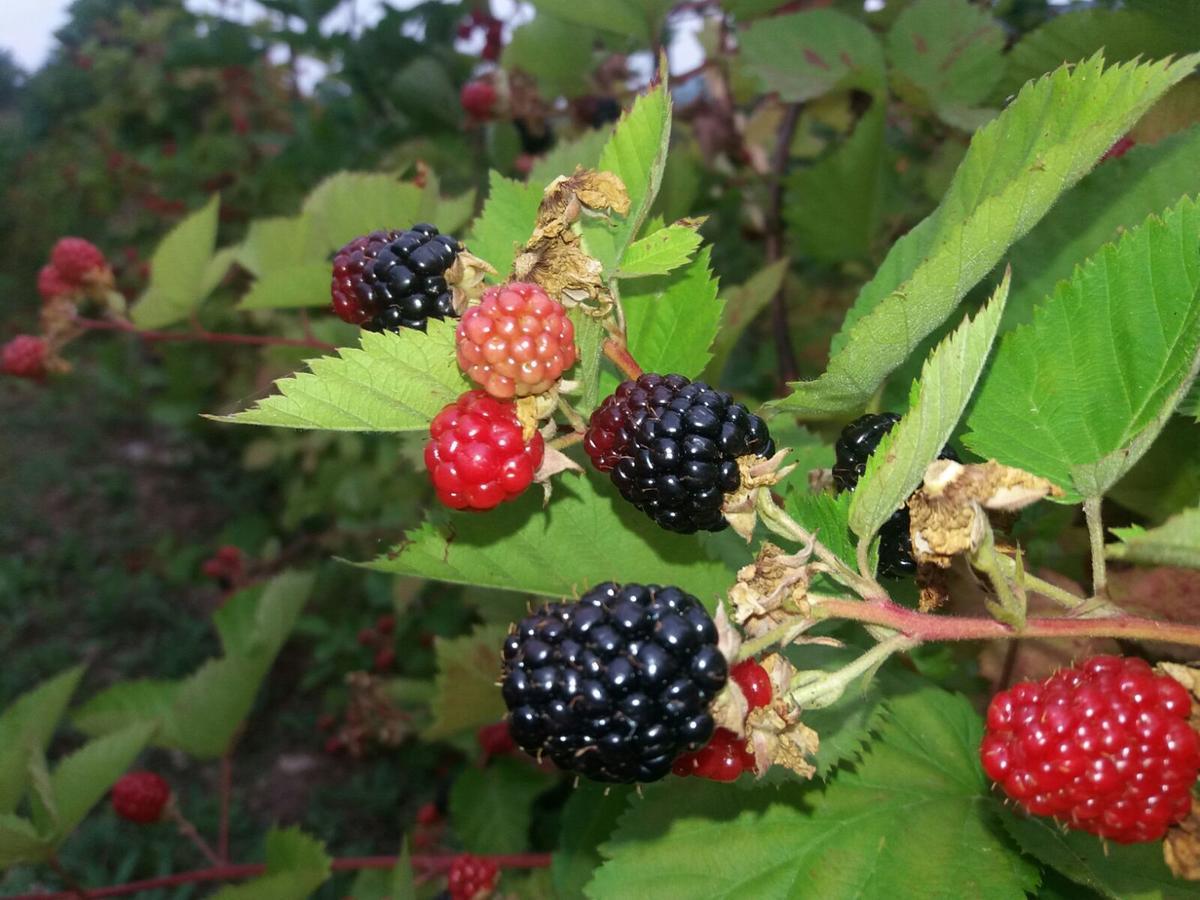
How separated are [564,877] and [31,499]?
19.2 ft

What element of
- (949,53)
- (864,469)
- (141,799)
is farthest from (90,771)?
(949,53)

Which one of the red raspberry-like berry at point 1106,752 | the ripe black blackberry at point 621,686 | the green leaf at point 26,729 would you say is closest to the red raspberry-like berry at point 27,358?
the green leaf at point 26,729

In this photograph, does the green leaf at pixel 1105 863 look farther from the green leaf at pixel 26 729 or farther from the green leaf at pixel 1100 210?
the green leaf at pixel 26 729

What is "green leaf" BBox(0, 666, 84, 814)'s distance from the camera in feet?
4.90

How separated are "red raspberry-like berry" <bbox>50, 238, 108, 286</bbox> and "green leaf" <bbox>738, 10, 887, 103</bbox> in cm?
125

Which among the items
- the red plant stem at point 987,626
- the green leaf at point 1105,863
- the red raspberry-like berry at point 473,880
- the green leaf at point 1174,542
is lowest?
the red raspberry-like berry at point 473,880

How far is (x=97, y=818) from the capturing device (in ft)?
12.6

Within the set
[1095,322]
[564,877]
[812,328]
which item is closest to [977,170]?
[1095,322]

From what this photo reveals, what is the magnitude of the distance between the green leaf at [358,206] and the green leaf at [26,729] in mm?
912

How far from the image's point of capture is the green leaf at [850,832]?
0.96 m

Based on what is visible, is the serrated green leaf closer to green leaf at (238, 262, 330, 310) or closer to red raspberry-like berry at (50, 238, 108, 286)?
green leaf at (238, 262, 330, 310)

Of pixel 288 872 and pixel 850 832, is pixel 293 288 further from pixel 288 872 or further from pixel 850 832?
pixel 850 832

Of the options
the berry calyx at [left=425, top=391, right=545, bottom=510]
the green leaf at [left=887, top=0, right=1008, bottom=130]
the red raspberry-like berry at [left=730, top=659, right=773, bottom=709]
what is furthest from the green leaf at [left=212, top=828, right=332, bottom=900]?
the green leaf at [left=887, top=0, right=1008, bottom=130]

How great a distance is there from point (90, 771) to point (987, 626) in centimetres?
149
